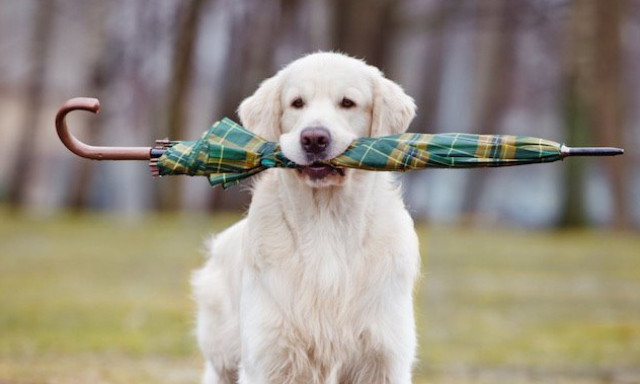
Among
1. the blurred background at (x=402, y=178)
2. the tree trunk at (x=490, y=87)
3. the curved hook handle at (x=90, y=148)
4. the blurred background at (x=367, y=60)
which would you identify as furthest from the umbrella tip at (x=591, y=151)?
the tree trunk at (x=490, y=87)

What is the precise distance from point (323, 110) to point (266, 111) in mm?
440

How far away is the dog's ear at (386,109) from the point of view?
6430mm

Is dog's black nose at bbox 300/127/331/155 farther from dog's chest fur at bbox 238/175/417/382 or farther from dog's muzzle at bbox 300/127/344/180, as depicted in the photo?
dog's chest fur at bbox 238/175/417/382

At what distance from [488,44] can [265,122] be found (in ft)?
110

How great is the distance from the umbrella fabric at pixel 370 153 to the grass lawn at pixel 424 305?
3.63 m

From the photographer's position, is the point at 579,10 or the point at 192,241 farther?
the point at 579,10

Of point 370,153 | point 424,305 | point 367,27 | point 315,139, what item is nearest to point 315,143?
point 315,139

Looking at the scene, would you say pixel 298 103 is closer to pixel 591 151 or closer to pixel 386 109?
pixel 386 109

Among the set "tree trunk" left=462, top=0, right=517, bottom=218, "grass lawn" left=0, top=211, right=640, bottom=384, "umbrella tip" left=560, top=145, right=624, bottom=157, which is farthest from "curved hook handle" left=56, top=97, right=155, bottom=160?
"tree trunk" left=462, top=0, right=517, bottom=218

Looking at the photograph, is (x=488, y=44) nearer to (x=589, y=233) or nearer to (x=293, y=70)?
(x=589, y=233)

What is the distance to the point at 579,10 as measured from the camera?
28.3 m

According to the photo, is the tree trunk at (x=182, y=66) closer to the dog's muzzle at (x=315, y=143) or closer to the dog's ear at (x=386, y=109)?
the dog's ear at (x=386, y=109)

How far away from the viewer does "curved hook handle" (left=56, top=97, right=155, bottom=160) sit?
6289mm

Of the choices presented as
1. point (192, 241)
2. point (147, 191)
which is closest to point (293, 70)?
point (192, 241)
